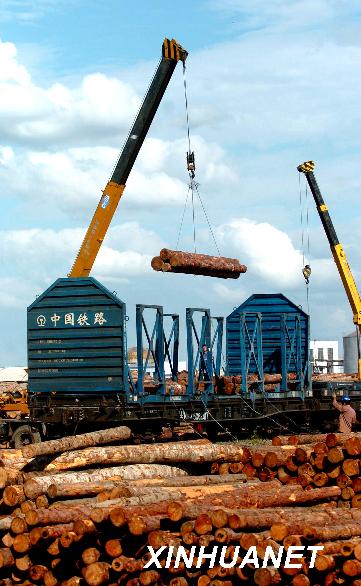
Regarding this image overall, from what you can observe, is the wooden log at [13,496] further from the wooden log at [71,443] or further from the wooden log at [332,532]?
the wooden log at [332,532]

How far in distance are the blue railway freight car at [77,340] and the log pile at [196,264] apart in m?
2.10

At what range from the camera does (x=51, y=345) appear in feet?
68.4

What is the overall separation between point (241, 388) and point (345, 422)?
496 cm

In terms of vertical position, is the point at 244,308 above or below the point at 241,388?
above

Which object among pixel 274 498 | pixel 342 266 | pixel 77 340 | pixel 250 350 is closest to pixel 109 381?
pixel 77 340

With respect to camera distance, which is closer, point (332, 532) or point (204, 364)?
point (332, 532)

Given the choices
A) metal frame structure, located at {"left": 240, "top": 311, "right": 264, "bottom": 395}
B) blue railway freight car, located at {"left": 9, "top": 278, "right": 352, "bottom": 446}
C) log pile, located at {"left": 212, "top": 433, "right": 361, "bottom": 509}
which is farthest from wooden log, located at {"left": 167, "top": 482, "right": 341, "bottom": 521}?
metal frame structure, located at {"left": 240, "top": 311, "right": 264, "bottom": 395}

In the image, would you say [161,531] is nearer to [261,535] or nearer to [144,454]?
[261,535]

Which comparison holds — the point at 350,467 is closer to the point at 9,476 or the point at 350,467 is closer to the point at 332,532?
the point at 332,532

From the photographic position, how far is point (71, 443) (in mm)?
13469

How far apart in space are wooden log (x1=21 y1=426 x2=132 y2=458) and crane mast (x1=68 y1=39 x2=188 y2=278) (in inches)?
415

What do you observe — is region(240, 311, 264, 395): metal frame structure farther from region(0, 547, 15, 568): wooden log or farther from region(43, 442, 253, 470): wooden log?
region(0, 547, 15, 568): wooden log

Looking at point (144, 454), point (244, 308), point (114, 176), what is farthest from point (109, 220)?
point (144, 454)

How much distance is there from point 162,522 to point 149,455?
3101 millimetres
